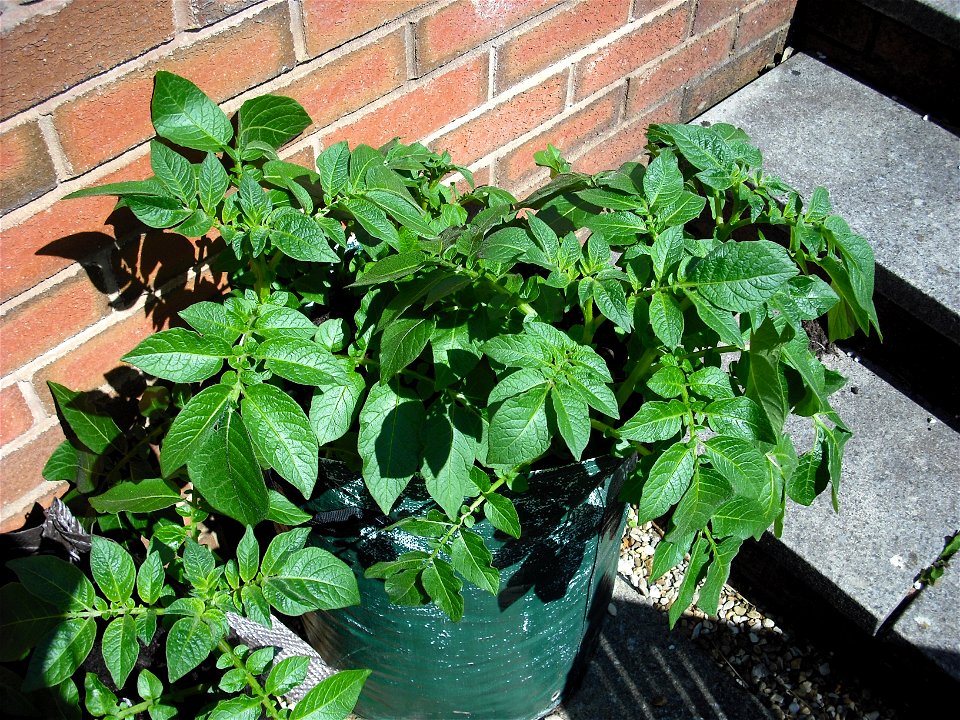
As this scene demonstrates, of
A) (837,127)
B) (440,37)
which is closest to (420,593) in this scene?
(440,37)

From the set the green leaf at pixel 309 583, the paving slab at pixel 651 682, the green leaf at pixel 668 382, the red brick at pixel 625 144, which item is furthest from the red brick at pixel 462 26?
the paving slab at pixel 651 682

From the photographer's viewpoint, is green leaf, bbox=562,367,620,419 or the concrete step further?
the concrete step

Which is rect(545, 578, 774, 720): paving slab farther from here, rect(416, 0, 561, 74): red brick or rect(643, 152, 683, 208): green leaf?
rect(416, 0, 561, 74): red brick

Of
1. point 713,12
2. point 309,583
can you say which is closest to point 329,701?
point 309,583

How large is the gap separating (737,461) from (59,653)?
95 centimetres

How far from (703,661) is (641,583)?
0.23 m

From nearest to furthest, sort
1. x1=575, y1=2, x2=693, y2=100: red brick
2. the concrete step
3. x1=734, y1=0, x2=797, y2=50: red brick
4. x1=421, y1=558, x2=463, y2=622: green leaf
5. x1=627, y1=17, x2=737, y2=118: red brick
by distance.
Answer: x1=421, y1=558, x2=463, y2=622: green leaf → the concrete step → x1=575, y1=2, x2=693, y2=100: red brick → x1=627, y1=17, x2=737, y2=118: red brick → x1=734, y1=0, x2=797, y2=50: red brick

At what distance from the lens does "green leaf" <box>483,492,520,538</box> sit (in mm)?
1229

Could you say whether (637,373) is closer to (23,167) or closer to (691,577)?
(691,577)

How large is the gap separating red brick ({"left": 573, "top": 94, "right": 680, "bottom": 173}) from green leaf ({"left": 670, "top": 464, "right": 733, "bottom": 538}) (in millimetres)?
1258

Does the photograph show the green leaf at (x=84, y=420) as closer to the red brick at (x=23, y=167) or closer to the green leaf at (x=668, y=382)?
the red brick at (x=23, y=167)

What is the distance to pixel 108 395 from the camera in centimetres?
155

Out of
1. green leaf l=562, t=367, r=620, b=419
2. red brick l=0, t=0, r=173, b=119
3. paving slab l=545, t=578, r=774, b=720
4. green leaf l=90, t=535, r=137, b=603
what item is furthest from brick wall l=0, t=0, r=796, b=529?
paving slab l=545, t=578, r=774, b=720

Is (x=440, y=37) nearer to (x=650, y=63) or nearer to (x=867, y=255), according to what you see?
(x=650, y=63)
